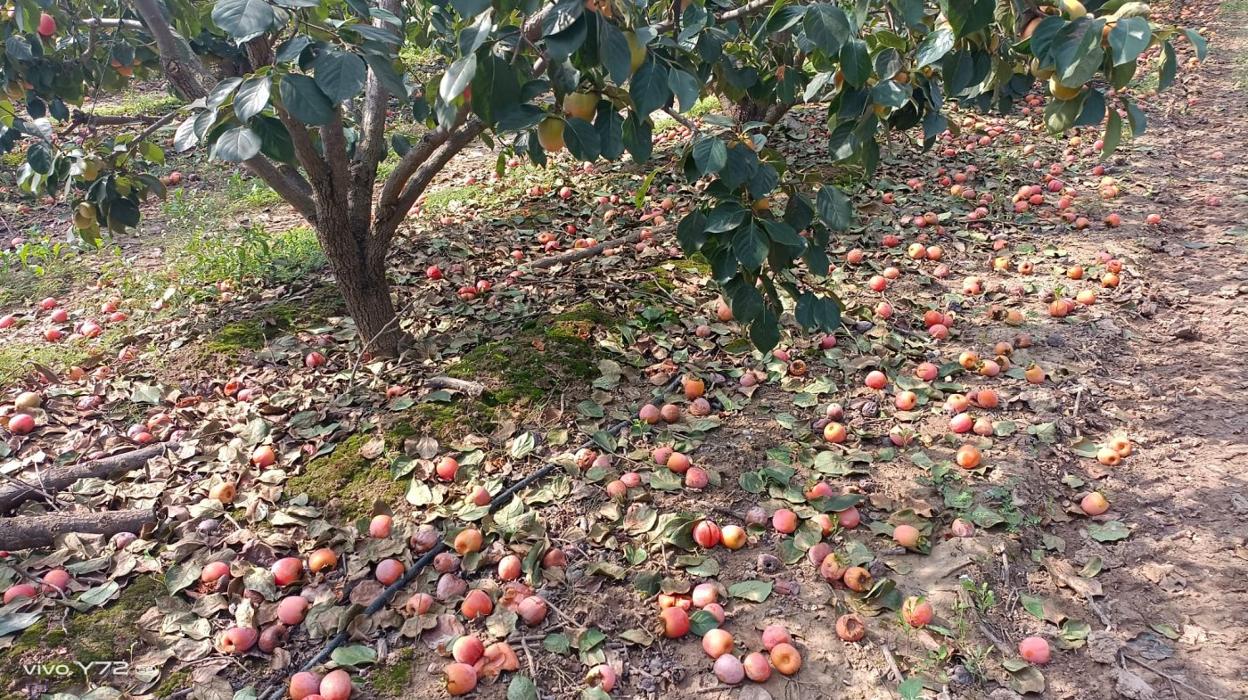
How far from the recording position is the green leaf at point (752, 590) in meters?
2.10

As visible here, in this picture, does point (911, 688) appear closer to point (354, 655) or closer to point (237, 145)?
point (354, 655)

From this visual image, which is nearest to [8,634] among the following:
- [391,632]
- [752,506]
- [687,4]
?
[391,632]

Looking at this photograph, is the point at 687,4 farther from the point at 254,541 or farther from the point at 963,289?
the point at 963,289

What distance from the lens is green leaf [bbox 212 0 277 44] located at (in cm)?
134

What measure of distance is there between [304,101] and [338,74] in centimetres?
9

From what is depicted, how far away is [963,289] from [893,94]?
89.5 inches

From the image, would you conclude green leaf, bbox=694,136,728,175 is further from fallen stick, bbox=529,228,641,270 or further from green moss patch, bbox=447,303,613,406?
fallen stick, bbox=529,228,641,270

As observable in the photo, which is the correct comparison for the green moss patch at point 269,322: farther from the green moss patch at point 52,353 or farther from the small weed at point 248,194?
the small weed at point 248,194

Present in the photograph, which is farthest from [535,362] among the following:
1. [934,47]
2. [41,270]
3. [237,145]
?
[41,270]

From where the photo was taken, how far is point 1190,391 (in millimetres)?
2902

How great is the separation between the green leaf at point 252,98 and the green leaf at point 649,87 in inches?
30.0

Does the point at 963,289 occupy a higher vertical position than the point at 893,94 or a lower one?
lower

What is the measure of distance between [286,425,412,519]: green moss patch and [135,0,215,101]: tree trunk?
4.58 ft

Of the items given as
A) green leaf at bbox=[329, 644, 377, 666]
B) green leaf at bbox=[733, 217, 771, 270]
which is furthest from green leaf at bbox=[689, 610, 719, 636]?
green leaf at bbox=[733, 217, 771, 270]
